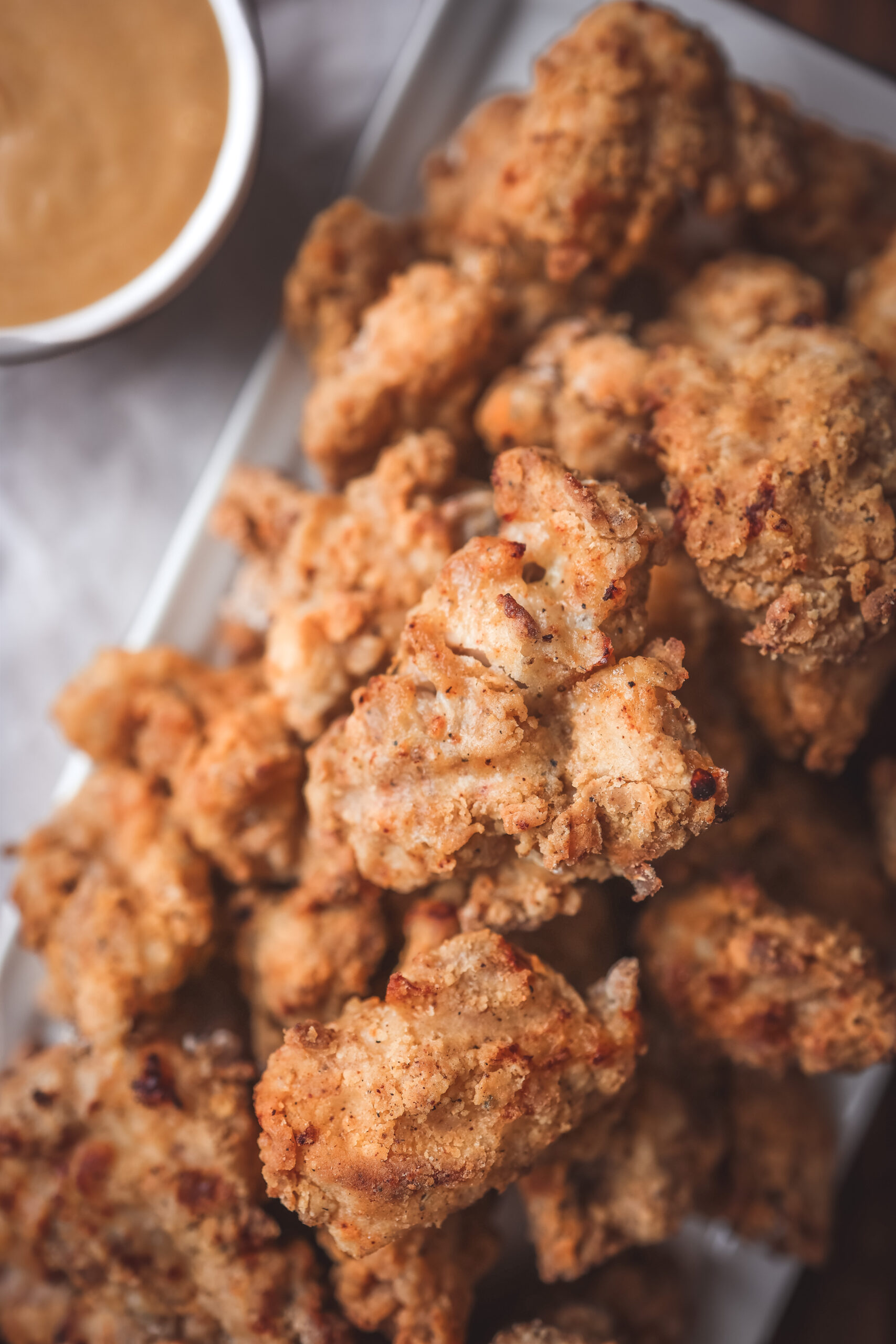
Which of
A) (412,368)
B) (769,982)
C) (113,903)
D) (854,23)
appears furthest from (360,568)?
(854,23)

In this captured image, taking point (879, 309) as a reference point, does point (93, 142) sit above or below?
below

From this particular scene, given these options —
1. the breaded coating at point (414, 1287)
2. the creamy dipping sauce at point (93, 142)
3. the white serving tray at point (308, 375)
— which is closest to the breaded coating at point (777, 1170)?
the white serving tray at point (308, 375)

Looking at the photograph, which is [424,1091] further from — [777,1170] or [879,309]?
[879,309]

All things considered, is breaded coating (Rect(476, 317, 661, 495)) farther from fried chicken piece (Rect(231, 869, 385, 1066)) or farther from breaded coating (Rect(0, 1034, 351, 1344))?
breaded coating (Rect(0, 1034, 351, 1344))

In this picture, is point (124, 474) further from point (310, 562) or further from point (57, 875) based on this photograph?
point (57, 875)

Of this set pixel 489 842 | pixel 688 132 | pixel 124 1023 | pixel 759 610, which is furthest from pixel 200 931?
pixel 688 132

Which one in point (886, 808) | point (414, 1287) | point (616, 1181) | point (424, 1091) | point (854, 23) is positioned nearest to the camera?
point (424, 1091)
